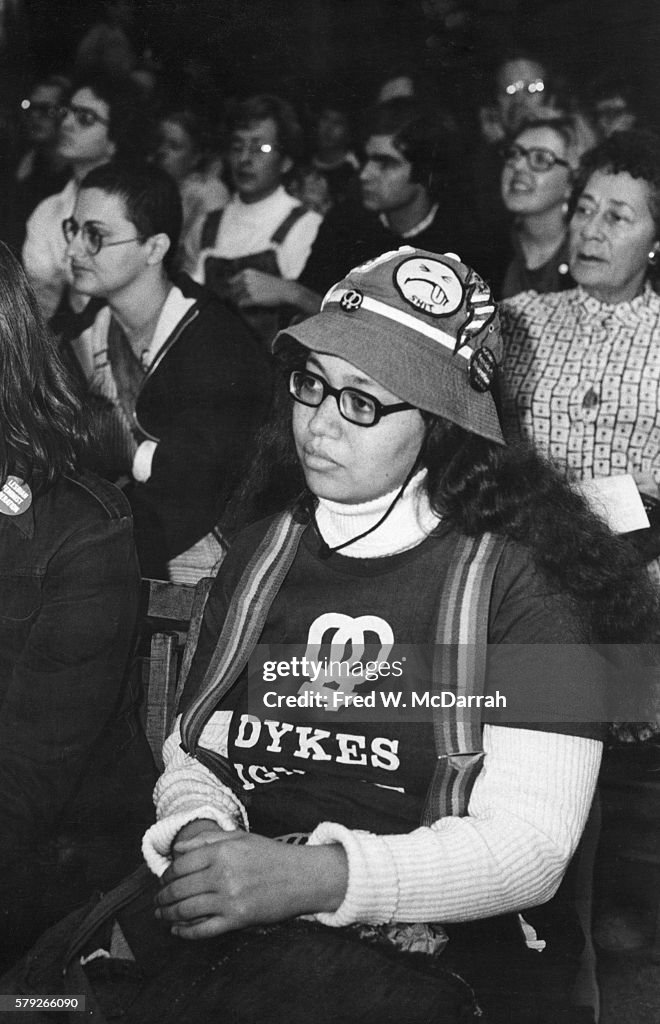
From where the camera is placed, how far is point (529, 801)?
4.33 ft

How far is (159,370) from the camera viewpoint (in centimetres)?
179

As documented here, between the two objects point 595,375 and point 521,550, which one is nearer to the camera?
point 521,550

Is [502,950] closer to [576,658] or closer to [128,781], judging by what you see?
[576,658]

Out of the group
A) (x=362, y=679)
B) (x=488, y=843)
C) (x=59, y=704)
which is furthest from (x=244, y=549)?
(x=488, y=843)

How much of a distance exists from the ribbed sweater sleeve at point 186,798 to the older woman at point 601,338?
60 cm

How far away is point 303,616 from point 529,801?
1.23ft

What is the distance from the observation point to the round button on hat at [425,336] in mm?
1378

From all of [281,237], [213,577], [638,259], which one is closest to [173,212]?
[281,237]

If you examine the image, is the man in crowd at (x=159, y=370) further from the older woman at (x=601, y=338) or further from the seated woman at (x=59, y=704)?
the older woman at (x=601, y=338)

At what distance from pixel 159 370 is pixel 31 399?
21 cm

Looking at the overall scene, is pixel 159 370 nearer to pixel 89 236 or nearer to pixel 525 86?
pixel 89 236

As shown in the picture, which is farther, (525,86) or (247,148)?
(247,148)

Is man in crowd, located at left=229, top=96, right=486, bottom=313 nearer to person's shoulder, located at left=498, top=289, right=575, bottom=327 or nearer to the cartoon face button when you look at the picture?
person's shoulder, located at left=498, top=289, right=575, bottom=327

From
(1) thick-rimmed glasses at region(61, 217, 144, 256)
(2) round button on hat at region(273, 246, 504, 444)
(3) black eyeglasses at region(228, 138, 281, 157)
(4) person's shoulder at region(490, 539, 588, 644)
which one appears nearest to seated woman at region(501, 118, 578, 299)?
(2) round button on hat at region(273, 246, 504, 444)
